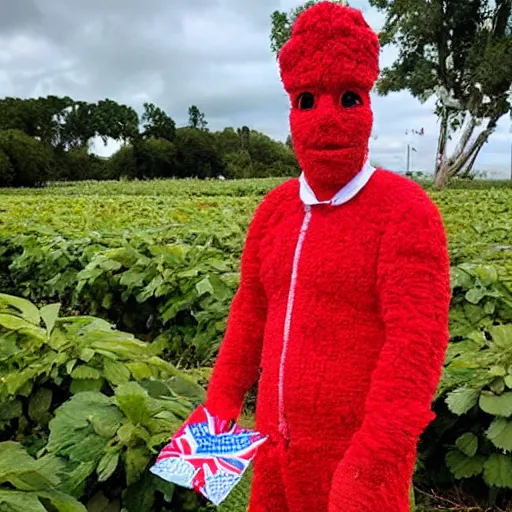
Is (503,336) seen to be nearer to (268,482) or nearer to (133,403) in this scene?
(133,403)

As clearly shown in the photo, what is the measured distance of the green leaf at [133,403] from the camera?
1983mm

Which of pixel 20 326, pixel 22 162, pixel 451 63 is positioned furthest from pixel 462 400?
pixel 22 162

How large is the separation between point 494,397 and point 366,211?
1440 millimetres

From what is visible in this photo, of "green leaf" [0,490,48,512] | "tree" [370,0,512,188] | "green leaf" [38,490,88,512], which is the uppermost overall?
"tree" [370,0,512,188]

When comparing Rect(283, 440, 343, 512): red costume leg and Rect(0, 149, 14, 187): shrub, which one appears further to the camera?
Rect(0, 149, 14, 187): shrub

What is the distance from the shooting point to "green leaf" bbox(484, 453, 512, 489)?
260 centimetres

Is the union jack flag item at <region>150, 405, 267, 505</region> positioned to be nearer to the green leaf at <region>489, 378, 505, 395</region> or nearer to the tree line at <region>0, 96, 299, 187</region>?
the green leaf at <region>489, 378, 505, 395</region>

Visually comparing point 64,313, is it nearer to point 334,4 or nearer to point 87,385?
point 87,385

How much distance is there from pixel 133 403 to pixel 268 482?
68 cm

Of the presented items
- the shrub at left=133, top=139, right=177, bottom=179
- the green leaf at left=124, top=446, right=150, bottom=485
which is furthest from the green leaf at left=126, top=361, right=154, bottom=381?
the shrub at left=133, top=139, right=177, bottom=179

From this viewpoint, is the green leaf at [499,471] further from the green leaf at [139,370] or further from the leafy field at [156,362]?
the green leaf at [139,370]

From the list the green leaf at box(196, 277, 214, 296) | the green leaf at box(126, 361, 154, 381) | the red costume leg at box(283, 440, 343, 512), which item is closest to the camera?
the red costume leg at box(283, 440, 343, 512)

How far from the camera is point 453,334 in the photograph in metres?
3.23

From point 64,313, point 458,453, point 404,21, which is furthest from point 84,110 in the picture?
point 458,453
